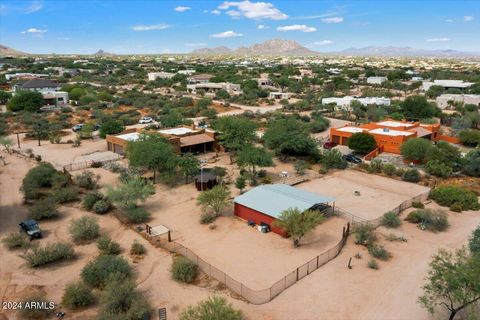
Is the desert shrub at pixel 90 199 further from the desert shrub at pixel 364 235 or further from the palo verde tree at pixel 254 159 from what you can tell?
the desert shrub at pixel 364 235

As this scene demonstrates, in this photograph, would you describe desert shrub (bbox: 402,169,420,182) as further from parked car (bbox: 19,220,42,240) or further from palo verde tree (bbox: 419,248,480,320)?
parked car (bbox: 19,220,42,240)

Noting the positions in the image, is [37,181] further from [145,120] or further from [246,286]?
[145,120]

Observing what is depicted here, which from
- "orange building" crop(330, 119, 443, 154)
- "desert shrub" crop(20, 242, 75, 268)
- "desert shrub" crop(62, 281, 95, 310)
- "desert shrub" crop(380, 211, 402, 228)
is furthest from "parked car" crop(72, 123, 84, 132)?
"desert shrub" crop(380, 211, 402, 228)

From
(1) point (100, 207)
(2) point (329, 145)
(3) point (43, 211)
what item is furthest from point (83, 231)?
(2) point (329, 145)

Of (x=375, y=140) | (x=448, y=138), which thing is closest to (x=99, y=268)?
Result: (x=375, y=140)

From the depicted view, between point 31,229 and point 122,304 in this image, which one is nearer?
point 122,304

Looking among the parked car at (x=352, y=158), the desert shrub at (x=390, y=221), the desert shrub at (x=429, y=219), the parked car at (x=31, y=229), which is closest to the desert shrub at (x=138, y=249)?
the parked car at (x=31, y=229)
